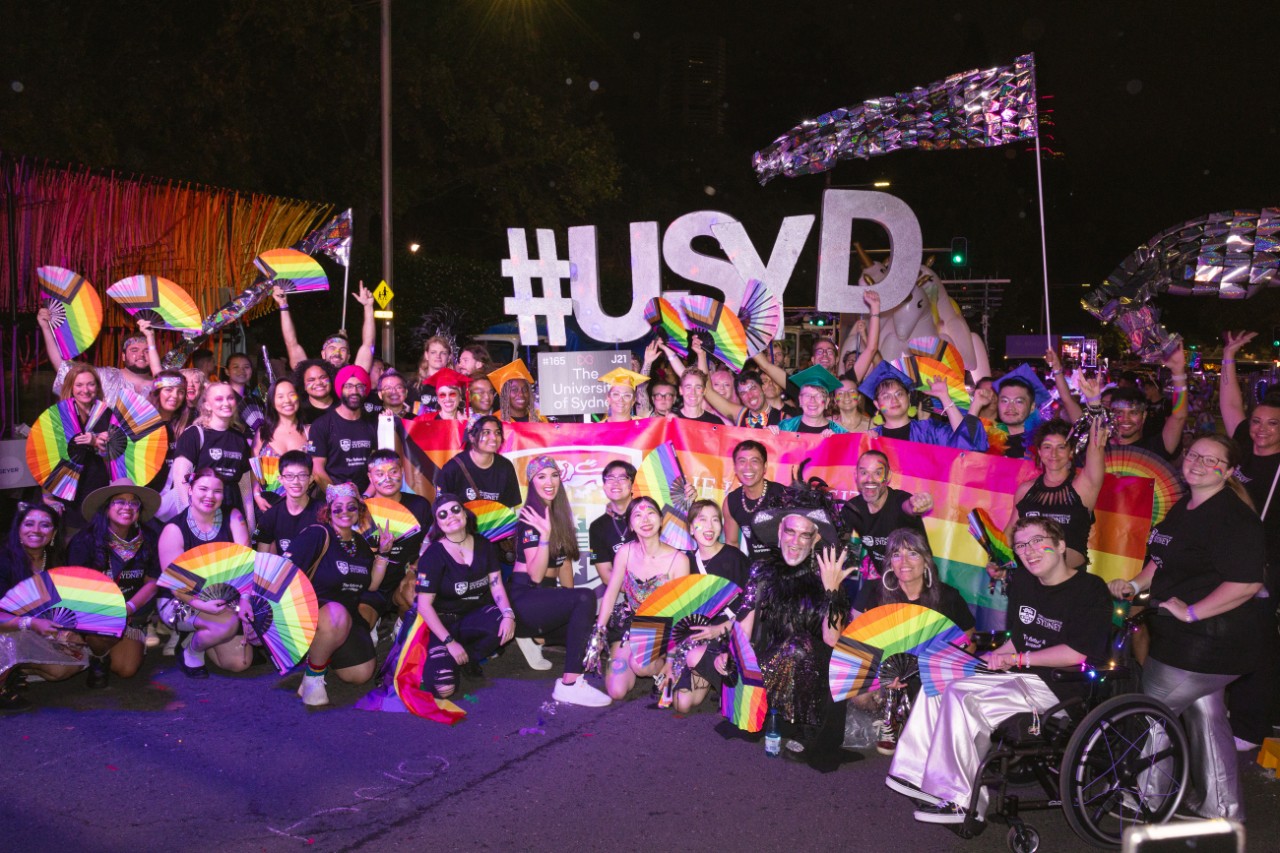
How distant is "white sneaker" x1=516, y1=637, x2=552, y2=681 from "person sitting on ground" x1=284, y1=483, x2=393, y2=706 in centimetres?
96

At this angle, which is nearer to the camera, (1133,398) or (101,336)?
(1133,398)

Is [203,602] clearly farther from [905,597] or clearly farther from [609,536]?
[905,597]

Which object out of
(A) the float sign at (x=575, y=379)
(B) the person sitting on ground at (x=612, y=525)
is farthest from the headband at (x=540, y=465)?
(A) the float sign at (x=575, y=379)

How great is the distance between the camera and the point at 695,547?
6285 millimetres

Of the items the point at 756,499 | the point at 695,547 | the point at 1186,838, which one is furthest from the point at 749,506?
the point at 1186,838

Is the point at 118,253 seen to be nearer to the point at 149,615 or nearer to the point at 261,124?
the point at 149,615

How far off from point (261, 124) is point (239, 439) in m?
12.2

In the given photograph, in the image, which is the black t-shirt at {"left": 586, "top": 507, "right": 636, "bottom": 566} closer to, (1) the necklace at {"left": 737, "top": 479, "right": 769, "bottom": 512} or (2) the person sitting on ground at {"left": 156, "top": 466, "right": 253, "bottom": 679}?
(1) the necklace at {"left": 737, "top": 479, "right": 769, "bottom": 512}

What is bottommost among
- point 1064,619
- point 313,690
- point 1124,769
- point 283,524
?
point 313,690

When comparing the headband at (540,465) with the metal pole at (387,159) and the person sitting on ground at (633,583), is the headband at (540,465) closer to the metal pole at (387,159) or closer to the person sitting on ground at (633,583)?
the person sitting on ground at (633,583)

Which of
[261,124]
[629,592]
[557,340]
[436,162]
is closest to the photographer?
[629,592]

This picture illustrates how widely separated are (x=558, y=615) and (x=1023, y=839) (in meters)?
3.12

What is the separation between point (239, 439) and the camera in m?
7.39

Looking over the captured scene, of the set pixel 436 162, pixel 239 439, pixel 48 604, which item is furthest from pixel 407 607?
pixel 436 162
